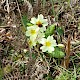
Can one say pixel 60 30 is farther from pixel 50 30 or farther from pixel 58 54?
pixel 58 54

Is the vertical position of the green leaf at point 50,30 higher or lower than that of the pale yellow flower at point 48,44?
higher

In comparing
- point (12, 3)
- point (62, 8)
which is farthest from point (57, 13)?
point (12, 3)

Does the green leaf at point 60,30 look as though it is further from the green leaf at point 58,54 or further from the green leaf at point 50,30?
the green leaf at point 58,54

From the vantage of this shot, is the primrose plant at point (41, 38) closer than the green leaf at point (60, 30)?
Yes

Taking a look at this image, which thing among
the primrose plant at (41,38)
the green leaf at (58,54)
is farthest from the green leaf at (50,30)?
the green leaf at (58,54)

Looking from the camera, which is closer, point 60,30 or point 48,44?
point 48,44

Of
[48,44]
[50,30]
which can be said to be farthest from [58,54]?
[50,30]

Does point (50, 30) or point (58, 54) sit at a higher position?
point (50, 30)

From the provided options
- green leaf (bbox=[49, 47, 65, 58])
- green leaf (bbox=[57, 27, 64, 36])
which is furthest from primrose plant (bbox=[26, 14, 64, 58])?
green leaf (bbox=[57, 27, 64, 36])

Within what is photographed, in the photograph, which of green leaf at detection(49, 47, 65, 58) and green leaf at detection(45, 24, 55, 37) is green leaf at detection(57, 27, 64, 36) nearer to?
green leaf at detection(45, 24, 55, 37)

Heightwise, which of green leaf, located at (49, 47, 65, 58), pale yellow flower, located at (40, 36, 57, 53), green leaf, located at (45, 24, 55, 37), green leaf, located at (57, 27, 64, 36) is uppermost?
green leaf, located at (45, 24, 55, 37)

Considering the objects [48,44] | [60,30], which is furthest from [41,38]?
[60,30]

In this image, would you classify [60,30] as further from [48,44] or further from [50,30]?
[48,44]
